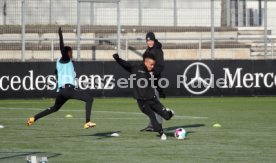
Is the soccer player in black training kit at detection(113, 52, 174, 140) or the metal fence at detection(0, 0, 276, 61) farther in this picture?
the metal fence at detection(0, 0, 276, 61)

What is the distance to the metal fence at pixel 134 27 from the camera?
30125 mm

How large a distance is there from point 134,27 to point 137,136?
649 inches

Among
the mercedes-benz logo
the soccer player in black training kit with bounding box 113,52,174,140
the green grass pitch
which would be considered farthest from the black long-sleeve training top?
the mercedes-benz logo

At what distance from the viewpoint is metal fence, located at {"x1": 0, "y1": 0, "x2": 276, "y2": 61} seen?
30.1 metres

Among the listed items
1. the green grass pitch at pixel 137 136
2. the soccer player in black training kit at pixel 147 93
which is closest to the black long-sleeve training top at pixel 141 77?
the soccer player in black training kit at pixel 147 93

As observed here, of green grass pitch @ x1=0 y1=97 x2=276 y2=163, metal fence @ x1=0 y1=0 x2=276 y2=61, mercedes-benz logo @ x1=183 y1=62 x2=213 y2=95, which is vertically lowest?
green grass pitch @ x1=0 y1=97 x2=276 y2=163

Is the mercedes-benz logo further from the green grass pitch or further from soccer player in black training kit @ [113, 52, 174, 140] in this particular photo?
soccer player in black training kit @ [113, 52, 174, 140]

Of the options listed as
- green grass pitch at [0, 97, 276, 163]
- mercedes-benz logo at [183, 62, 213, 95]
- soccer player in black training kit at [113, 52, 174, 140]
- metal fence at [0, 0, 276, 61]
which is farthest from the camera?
metal fence at [0, 0, 276, 61]

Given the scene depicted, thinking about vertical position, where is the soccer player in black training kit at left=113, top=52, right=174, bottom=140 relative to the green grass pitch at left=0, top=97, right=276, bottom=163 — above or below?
above

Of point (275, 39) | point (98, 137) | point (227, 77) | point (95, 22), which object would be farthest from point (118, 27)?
point (98, 137)

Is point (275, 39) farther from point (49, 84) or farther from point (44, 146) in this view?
point (44, 146)

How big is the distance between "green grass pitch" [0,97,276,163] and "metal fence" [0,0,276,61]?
17.8 ft

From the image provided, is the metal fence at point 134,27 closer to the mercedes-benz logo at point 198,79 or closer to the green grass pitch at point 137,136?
the mercedes-benz logo at point 198,79

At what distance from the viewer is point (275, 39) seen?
3167 centimetres
